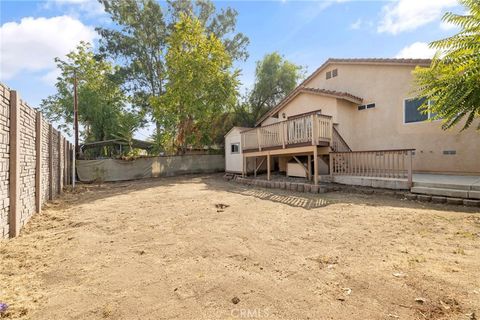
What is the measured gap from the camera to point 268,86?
19.6 metres

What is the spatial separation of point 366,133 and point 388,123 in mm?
952

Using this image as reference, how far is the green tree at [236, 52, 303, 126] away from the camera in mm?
19578

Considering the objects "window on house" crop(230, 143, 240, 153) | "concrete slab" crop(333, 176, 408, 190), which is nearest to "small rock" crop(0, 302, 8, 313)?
"concrete slab" crop(333, 176, 408, 190)

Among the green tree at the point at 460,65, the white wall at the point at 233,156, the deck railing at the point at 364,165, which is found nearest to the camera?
the green tree at the point at 460,65

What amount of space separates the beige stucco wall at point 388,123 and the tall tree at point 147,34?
1610 cm

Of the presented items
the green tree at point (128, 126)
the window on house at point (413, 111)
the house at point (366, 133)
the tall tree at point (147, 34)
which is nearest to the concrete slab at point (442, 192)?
the house at point (366, 133)

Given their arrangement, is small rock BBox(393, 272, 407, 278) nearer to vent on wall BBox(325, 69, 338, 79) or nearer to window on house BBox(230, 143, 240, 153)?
vent on wall BBox(325, 69, 338, 79)

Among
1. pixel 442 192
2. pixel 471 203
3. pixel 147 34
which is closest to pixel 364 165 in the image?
pixel 442 192

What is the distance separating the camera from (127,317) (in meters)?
2.18

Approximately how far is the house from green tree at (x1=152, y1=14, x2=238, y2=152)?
5.13 m

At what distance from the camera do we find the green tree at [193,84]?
1565 centimetres

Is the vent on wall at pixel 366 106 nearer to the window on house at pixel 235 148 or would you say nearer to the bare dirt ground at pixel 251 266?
the bare dirt ground at pixel 251 266

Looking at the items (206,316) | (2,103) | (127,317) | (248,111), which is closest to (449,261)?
(206,316)

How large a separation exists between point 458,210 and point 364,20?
646cm
